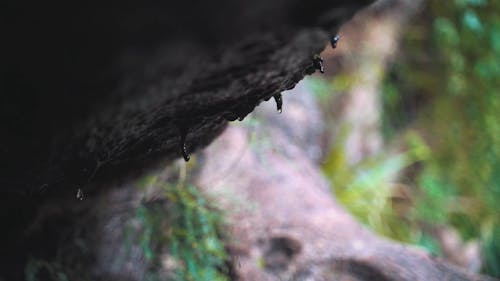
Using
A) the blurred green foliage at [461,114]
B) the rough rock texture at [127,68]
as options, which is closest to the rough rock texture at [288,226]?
the rough rock texture at [127,68]

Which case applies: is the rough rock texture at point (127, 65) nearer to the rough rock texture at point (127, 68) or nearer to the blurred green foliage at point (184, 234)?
the rough rock texture at point (127, 68)

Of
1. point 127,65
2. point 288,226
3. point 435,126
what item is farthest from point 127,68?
point 435,126

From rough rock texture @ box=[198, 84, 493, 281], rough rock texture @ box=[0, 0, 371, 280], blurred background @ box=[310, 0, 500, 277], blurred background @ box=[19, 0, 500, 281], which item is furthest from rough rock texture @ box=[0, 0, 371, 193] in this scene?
blurred background @ box=[310, 0, 500, 277]

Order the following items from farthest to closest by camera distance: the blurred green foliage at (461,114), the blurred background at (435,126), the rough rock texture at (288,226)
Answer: the blurred green foliage at (461,114), the blurred background at (435,126), the rough rock texture at (288,226)

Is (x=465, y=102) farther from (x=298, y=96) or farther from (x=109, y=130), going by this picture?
(x=109, y=130)

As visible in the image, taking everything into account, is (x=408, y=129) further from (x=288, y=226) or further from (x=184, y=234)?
(x=184, y=234)
